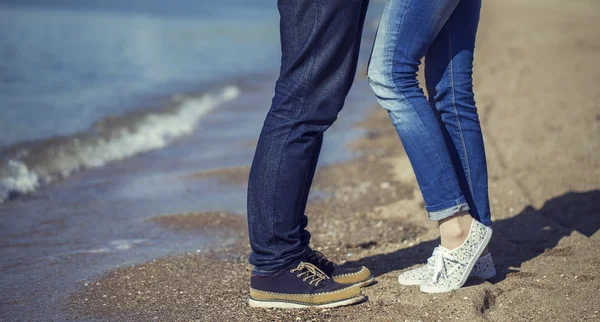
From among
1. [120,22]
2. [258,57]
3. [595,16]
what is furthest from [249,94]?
[120,22]

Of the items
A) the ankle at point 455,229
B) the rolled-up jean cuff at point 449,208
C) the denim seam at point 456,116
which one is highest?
the denim seam at point 456,116

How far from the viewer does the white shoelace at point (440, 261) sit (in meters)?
2.72

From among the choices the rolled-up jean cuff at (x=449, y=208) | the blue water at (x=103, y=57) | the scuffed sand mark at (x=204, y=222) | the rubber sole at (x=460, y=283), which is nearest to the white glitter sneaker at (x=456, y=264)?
the rubber sole at (x=460, y=283)

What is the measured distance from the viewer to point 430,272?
2.78 meters

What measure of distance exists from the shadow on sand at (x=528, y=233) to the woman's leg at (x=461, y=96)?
0.40 meters

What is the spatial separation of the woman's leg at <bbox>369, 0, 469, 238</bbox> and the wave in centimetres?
364

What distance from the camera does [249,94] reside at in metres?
10.8

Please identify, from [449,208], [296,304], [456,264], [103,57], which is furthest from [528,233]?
[103,57]

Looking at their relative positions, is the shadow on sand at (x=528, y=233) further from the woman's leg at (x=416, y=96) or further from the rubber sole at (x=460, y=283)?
the woman's leg at (x=416, y=96)

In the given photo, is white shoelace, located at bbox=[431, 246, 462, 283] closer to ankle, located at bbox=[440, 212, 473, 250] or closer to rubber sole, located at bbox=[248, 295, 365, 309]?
ankle, located at bbox=[440, 212, 473, 250]

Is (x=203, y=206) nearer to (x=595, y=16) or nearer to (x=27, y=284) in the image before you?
(x=27, y=284)

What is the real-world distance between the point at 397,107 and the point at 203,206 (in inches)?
90.3

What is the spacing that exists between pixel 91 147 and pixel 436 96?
16.4ft

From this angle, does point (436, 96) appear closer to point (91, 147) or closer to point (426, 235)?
point (426, 235)
